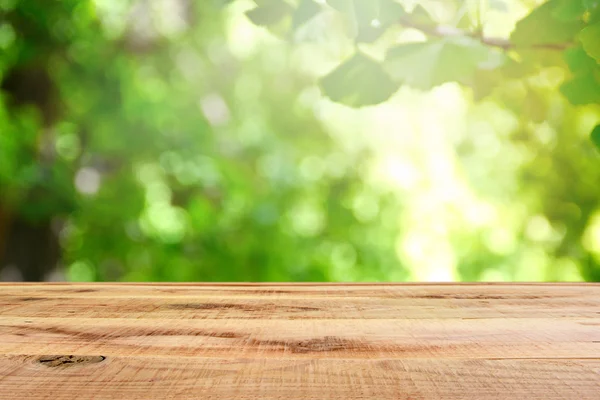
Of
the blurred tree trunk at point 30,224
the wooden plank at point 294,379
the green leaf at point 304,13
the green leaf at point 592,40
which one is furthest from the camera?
the blurred tree trunk at point 30,224

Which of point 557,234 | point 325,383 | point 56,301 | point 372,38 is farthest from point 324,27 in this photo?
point 557,234

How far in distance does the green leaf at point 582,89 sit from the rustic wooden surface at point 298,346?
0.80 ft

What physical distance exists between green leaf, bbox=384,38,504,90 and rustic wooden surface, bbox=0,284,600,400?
28 cm

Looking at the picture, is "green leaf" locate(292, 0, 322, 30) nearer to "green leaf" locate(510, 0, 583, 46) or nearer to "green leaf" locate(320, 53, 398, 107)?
"green leaf" locate(320, 53, 398, 107)

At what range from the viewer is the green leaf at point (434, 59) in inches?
32.0

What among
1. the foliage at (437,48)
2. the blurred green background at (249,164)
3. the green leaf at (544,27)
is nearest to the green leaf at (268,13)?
the foliage at (437,48)

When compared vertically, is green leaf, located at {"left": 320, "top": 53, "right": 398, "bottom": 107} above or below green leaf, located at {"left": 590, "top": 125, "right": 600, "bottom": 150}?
above

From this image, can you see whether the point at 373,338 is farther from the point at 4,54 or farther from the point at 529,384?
the point at 4,54

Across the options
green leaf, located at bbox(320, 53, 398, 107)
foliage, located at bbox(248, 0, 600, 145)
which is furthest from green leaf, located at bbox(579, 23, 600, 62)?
green leaf, located at bbox(320, 53, 398, 107)

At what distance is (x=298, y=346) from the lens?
0.53 m

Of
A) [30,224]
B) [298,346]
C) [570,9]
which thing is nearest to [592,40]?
[570,9]

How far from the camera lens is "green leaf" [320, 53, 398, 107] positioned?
2.72 ft

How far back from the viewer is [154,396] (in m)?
0.41

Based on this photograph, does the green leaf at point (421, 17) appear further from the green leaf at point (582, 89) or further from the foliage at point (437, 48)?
the green leaf at point (582, 89)
